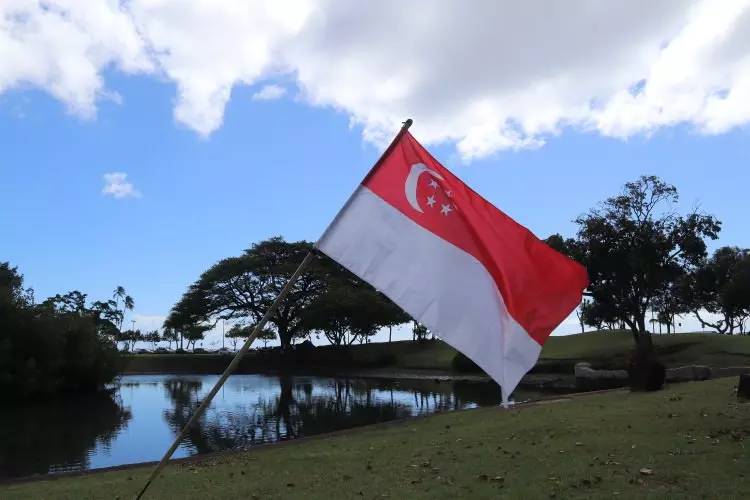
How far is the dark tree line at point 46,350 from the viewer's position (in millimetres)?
40656

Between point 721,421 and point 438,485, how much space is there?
6.05 meters

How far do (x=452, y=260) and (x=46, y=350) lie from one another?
44.1 meters

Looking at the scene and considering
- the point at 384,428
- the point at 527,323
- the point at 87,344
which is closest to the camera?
the point at 527,323

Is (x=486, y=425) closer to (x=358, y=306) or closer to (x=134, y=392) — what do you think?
(x=134, y=392)

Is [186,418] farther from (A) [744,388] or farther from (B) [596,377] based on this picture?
(B) [596,377]

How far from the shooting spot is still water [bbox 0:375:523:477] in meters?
18.6

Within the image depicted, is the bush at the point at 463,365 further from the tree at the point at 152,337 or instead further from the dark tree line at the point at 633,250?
the tree at the point at 152,337

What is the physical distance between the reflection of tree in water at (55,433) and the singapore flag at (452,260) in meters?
13.3

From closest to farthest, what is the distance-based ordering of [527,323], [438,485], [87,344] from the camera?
[527,323] → [438,485] → [87,344]

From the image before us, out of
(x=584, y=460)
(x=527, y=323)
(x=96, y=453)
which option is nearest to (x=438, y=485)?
(x=584, y=460)

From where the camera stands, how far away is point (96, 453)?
1884cm

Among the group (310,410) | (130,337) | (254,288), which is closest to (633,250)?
(310,410)

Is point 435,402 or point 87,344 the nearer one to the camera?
point 435,402

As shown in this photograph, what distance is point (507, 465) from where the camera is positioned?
9188 millimetres
